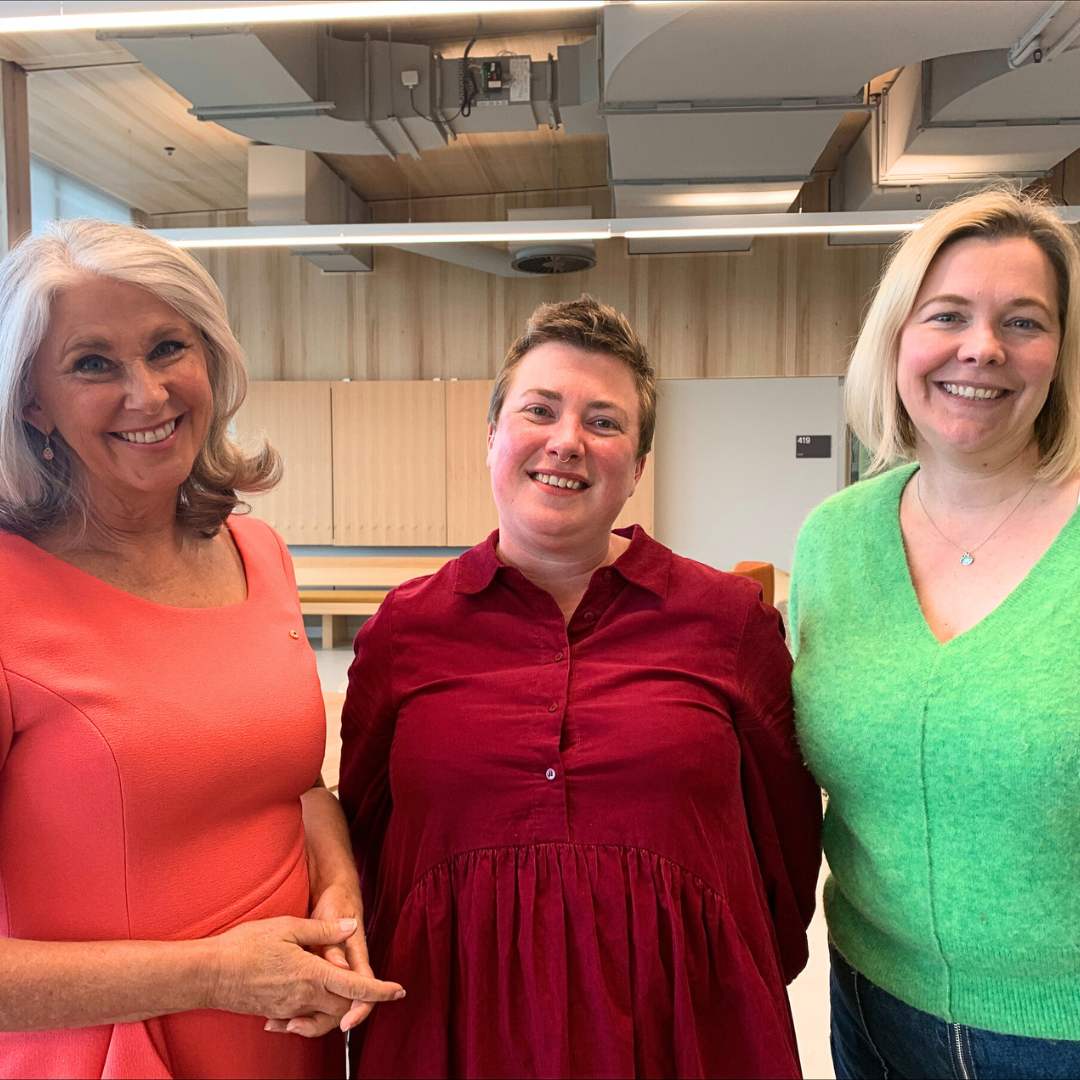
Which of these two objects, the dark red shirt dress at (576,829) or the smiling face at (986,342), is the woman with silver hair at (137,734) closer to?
the dark red shirt dress at (576,829)

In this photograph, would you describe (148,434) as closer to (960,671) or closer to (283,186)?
(960,671)

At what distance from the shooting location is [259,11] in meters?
2.60

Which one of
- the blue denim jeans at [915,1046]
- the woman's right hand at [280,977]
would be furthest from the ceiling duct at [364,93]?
the blue denim jeans at [915,1046]

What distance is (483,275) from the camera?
8.19 m

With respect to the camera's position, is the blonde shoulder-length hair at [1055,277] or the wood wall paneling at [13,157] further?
the wood wall paneling at [13,157]

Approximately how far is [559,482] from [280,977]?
31.2 inches

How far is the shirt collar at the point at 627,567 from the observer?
4.68 feet

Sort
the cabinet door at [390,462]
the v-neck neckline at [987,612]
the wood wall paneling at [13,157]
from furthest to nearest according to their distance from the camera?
the cabinet door at [390,462], the wood wall paneling at [13,157], the v-neck neckline at [987,612]

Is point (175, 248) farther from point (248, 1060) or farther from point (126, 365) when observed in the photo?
point (248, 1060)

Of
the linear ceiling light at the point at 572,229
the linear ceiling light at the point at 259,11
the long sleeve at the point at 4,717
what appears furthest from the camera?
the linear ceiling light at the point at 572,229

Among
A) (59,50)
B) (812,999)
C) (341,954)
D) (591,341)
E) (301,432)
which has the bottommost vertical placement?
(812,999)

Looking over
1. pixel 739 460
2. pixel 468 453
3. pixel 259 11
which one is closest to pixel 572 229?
pixel 259 11

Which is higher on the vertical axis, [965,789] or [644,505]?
[644,505]

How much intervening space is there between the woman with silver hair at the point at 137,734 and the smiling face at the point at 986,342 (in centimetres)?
108
